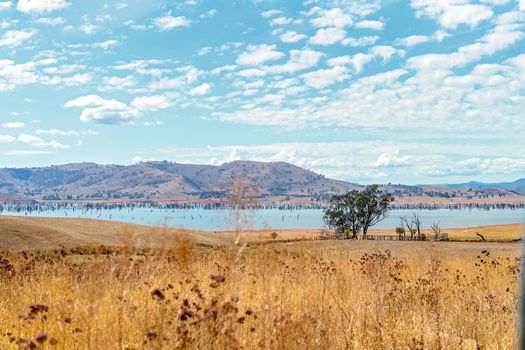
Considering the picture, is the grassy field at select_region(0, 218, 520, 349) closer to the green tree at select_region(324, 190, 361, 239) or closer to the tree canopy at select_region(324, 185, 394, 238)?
the green tree at select_region(324, 190, 361, 239)

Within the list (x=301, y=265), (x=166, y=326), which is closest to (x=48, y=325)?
(x=166, y=326)

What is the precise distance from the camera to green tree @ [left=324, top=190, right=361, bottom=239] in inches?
4279

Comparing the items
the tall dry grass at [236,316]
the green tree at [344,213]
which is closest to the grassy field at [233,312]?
Result: the tall dry grass at [236,316]

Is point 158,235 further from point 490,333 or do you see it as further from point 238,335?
point 490,333

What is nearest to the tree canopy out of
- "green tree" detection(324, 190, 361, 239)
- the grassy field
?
"green tree" detection(324, 190, 361, 239)

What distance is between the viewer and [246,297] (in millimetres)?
9422

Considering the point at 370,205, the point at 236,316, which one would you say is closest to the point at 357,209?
the point at 370,205

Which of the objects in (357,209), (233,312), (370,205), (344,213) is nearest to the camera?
(233,312)

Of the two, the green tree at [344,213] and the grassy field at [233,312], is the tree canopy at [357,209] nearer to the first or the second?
the green tree at [344,213]

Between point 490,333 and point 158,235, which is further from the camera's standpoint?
point 490,333

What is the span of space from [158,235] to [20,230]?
140ft

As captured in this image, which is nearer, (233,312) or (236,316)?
(236,316)

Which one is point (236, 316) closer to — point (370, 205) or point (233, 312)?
point (233, 312)

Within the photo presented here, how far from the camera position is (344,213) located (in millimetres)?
110875
